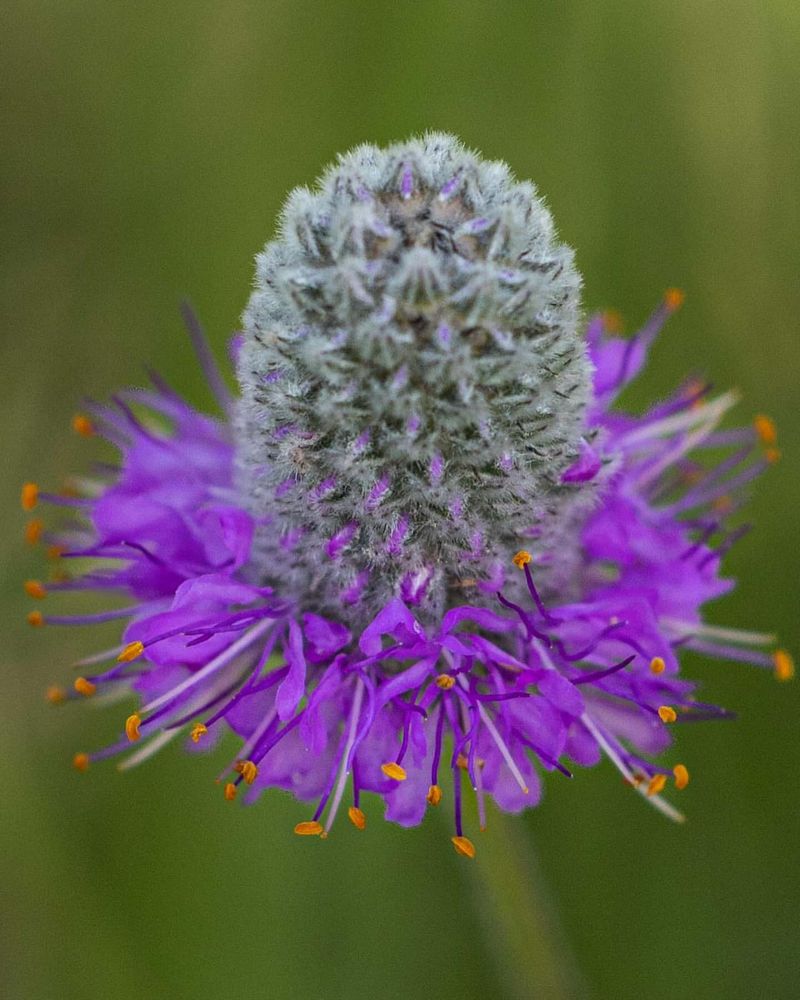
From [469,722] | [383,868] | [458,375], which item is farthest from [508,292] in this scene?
[383,868]

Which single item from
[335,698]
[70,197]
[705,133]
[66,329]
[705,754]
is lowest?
[705,754]

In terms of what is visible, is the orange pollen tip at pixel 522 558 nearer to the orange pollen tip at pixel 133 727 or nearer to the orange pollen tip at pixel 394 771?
the orange pollen tip at pixel 394 771

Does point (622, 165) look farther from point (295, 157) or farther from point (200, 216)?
point (200, 216)

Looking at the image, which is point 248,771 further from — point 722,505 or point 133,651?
point 722,505

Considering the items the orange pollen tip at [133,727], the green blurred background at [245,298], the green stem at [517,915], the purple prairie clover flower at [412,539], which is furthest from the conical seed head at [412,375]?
the green blurred background at [245,298]

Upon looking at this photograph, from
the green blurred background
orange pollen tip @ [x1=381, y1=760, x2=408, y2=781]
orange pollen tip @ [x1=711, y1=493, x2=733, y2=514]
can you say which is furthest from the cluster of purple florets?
the green blurred background
